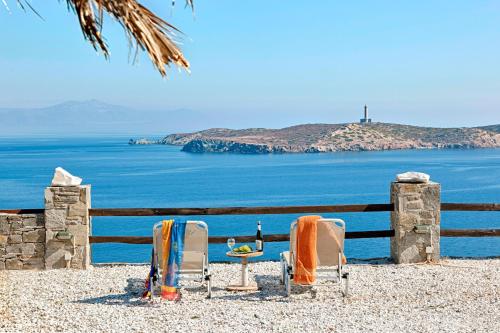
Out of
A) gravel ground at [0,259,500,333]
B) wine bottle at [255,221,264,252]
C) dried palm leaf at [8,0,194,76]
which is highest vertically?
dried palm leaf at [8,0,194,76]

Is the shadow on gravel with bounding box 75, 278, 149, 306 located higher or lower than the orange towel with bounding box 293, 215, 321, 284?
lower

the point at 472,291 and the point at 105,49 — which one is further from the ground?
the point at 105,49

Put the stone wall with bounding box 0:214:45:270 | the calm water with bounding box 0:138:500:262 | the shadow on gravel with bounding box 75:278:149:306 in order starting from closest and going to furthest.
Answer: the shadow on gravel with bounding box 75:278:149:306, the stone wall with bounding box 0:214:45:270, the calm water with bounding box 0:138:500:262

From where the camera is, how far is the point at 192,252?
766cm

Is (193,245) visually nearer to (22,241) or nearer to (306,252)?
(306,252)

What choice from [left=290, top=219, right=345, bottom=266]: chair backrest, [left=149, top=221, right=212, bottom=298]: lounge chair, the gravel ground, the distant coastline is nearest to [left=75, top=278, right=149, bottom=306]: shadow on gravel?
the gravel ground

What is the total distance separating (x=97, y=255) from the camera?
39250 mm

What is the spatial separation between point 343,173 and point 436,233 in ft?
263

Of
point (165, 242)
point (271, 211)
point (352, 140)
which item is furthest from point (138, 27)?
point (352, 140)

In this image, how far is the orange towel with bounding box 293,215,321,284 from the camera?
7551mm

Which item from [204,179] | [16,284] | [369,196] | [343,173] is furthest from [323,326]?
[343,173]

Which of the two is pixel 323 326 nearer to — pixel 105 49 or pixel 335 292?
pixel 335 292

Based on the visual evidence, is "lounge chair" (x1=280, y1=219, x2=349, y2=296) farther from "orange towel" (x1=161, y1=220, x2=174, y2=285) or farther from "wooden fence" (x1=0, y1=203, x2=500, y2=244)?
"wooden fence" (x1=0, y1=203, x2=500, y2=244)

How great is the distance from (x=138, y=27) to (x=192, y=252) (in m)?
3.53
